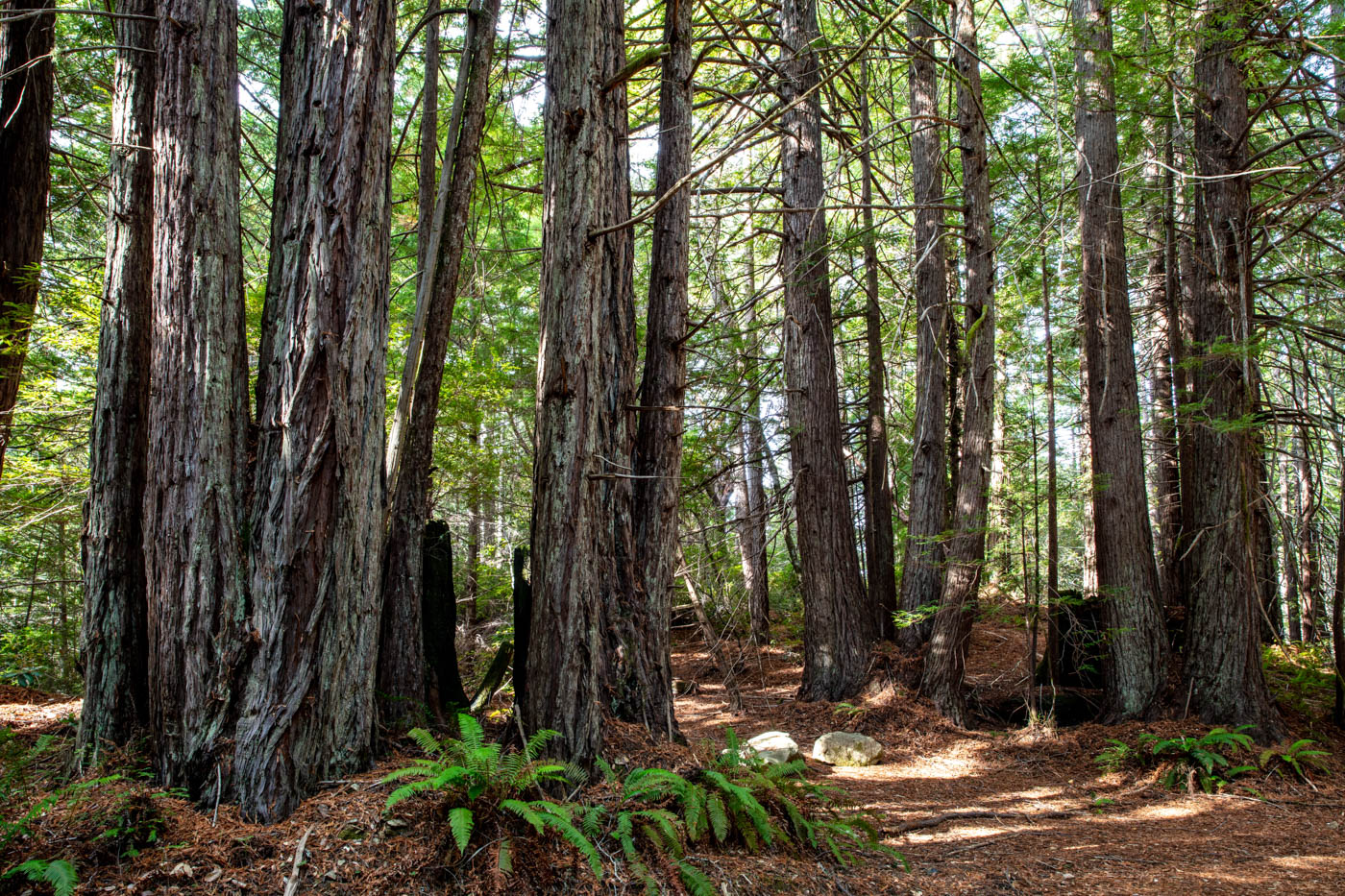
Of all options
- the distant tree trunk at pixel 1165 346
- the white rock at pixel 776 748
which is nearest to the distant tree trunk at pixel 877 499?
the distant tree trunk at pixel 1165 346

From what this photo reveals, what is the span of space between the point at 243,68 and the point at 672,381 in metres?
6.50

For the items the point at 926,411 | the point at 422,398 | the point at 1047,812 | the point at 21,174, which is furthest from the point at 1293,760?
the point at 21,174

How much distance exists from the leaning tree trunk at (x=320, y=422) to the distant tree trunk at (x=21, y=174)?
2.45 metres

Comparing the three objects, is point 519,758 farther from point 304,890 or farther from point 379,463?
point 379,463

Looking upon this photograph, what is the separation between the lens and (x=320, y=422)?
12.6ft

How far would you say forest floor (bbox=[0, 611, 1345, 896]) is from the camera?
316cm

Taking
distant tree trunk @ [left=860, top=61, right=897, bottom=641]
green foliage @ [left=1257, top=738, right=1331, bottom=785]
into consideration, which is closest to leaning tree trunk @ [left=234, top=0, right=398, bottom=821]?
green foliage @ [left=1257, top=738, right=1331, bottom=785]

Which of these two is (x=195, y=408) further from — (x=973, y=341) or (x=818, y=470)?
(x=818, y=470)

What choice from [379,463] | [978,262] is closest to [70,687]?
[379,463]

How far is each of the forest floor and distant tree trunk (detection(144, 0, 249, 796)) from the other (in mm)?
434

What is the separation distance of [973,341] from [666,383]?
3.58m

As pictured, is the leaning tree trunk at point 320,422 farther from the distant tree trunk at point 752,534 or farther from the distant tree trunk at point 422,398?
the distant tree trunk at point 752,534

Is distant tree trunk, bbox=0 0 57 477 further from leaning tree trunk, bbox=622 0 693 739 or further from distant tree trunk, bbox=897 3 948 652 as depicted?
distant tree trunk, bbox=897 3 948 652

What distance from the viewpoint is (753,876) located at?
3740mm
